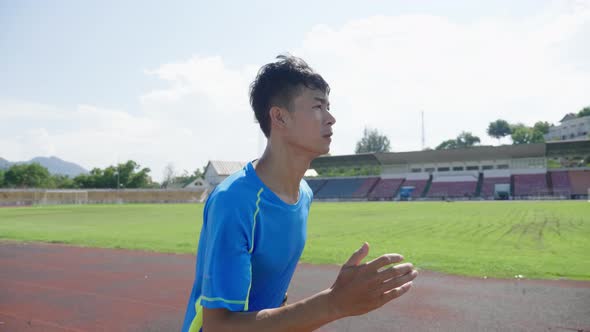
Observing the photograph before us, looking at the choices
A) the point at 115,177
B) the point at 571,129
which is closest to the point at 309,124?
the point at 115,177

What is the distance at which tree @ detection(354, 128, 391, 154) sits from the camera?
12588 centimetres

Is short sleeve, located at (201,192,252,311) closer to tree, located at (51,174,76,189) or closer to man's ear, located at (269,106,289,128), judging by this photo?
man's ear, located at (269,106,289,128)

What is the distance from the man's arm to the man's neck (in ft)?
2.17

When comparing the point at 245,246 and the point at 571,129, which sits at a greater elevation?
the point at 571,129

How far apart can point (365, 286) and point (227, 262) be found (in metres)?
0.53

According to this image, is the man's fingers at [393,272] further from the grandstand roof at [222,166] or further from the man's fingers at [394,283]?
the grandstand roof at [222,166]

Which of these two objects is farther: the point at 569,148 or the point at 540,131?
the point at 540,131

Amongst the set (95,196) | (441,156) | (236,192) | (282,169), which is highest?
(441,156)

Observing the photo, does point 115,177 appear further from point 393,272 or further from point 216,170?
point 393,272

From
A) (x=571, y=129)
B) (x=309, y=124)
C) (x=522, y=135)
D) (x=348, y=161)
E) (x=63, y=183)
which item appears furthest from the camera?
(x=522, y=135)

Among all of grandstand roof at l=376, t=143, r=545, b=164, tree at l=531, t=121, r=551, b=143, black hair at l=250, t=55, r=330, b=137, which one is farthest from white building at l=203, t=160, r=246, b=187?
black hair at l=250, t=55, r=330, b=137

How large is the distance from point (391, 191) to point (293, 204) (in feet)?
226

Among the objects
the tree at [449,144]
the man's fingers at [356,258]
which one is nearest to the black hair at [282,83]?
the man's fingers at [356,258]

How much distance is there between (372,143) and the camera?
12644cm
